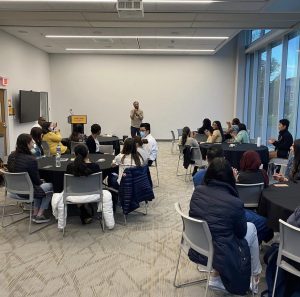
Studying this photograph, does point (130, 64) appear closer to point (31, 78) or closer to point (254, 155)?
point (31, 78)

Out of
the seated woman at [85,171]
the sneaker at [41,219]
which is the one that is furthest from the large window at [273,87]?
the sneaker at [41,219]

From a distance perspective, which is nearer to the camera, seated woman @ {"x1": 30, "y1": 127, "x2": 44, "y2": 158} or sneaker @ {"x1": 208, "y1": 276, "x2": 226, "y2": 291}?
sneaker @ {"x1": 208, "y1": 276, "x2": 226, "y2": 291}

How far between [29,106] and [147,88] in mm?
4592

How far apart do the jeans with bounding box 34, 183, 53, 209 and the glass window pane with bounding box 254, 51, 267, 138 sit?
8.33 meters

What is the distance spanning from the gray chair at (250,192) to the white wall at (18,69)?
25.3 feet

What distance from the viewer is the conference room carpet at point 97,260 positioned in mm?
2926

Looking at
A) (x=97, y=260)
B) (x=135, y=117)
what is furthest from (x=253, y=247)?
(x=135, y=117)

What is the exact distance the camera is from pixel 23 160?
414 centimetres

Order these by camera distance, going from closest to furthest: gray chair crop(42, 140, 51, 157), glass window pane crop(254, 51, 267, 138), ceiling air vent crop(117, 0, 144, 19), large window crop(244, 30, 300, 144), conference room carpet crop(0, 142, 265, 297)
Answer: conference room carpet crop(0, 142, 265, 297), ceiling air vent crop(117, 0, 144, 19), gray chair crop(42, 140, 51, 157), large window crop(244, 30, 300, 144), glass window pane crop(254, 51, 267, 138)

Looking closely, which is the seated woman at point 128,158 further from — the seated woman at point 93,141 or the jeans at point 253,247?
the jeans at point 253,247

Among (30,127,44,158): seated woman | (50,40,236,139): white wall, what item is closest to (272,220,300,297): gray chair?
(30,127,44,158): seated woman

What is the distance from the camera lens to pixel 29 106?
10.6m

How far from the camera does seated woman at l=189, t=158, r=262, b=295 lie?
2395mm

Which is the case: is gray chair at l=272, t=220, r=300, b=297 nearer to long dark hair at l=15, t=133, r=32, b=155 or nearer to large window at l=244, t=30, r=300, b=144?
long dark hair at l=15, t=133, r=32, b=155
